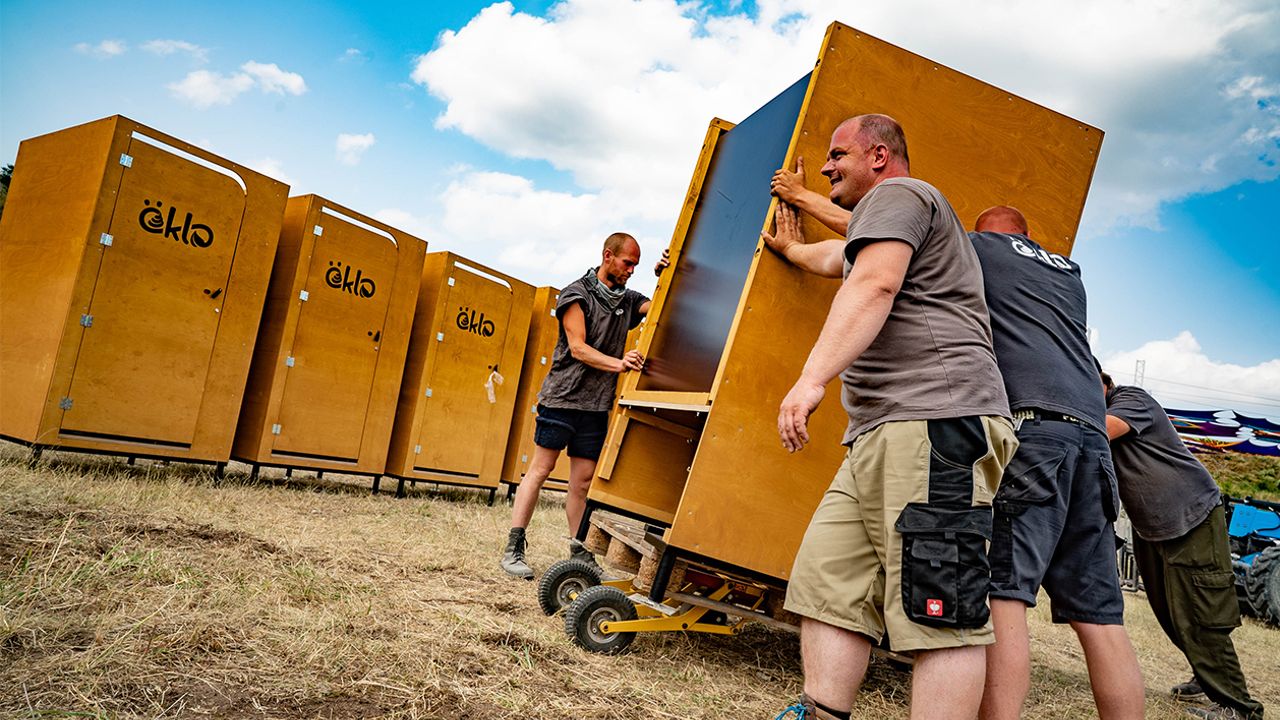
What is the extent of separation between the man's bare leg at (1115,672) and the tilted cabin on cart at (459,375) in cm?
582

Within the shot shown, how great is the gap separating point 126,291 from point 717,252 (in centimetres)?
415

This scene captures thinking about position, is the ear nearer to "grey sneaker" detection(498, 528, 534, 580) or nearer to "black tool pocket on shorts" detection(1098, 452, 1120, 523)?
"black tool pocket on shorts" detection(1098, 452, 1120, 523)

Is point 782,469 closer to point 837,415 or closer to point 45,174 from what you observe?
point 837,415

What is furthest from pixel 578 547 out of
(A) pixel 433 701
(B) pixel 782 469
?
(A) pixel 433 701

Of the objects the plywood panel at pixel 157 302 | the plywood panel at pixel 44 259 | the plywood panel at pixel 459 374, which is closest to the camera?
the plywood panel at pixel 44 259

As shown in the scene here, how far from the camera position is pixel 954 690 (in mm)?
1463

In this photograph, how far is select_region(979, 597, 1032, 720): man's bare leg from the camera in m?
1.82

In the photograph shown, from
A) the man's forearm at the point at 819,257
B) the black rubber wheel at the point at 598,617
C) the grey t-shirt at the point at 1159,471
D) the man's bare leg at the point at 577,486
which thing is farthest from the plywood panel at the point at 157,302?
the grey t-shirt at the point at 1159,471

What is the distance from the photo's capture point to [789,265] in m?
2.59

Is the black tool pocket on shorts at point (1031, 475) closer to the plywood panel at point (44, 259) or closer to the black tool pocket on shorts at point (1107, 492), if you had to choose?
the black tool pocket on shorts at point (1107, 492)

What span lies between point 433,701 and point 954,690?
50.9 inches

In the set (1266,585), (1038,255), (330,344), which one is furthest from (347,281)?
(1266,585)

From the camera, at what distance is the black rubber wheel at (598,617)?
262 cm

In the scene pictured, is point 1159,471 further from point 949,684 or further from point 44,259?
point 44,259
